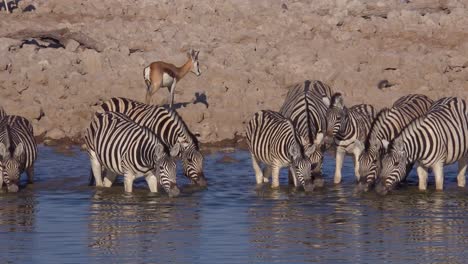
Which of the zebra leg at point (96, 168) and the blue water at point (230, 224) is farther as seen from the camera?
the zebra leg at point (96, 168)

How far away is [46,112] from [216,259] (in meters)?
10.7

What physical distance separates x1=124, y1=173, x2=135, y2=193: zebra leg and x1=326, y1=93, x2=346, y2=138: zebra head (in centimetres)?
285

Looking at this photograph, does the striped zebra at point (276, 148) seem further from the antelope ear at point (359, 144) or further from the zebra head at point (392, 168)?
the antelope ear at point (359, 144)

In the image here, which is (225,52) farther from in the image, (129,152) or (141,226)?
(141,226)

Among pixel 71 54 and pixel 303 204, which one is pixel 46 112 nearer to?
pixel 71 54

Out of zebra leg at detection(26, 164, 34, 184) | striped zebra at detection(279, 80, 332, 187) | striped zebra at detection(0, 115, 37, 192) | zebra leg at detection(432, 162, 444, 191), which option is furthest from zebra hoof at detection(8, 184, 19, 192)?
zebra leg at detection(432, 162, 444, 191)

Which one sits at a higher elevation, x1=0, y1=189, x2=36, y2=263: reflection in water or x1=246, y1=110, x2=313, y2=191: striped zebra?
x1=246, y1=110, x2=313, y2=191: striped zebra

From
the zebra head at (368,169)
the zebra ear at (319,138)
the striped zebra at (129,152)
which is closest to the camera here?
the striped zebra at (129,152)

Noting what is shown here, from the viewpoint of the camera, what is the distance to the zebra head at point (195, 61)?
80.7ft

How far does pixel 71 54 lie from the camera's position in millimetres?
25438

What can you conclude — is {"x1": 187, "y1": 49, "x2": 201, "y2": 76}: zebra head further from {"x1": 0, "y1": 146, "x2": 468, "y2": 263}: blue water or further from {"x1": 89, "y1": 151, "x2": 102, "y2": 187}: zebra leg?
{"x1": 89, "y1": 151, "x2": 102, "y2": 187}: zebra leg

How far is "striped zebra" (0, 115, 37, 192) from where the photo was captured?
17.0 meters

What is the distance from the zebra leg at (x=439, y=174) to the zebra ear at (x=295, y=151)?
171 centimetres

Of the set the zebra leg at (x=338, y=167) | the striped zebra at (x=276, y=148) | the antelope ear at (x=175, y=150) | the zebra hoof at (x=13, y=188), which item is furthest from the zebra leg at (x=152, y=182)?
the zebra leg at (x=338, y=167)
